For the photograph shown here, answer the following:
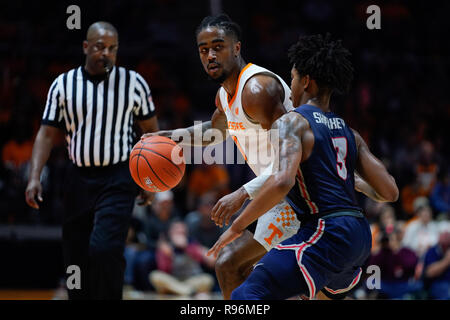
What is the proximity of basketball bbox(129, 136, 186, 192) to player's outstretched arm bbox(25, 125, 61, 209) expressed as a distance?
905 mm

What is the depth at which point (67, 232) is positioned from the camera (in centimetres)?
465

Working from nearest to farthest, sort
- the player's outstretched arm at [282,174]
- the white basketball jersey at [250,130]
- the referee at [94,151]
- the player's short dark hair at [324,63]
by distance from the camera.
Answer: the player's outstretched arm at [282,174], the player's short dark hair at [324,63], the white basketball jersey at [250,130], the referee at [94,151]

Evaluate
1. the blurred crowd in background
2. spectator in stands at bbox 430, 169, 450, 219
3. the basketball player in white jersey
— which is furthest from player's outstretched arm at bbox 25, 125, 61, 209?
spectator in stands at bbox 430, 169, 450, 219

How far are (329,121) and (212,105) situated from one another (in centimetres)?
760

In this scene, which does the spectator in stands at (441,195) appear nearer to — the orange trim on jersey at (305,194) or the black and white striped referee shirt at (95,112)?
the black and white striped referee shirt at (95,112)

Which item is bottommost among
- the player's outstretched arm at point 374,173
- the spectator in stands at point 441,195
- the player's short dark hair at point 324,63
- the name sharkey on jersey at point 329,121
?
the spectator in stands at point 441,195

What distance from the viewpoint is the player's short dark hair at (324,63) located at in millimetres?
3459

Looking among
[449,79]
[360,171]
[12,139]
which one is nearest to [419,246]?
[449,79]

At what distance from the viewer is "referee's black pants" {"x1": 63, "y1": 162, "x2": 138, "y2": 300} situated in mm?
4438

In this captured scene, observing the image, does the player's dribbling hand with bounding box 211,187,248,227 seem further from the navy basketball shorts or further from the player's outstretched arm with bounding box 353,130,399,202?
the player's outstretched arm with bounding box 353,130,399,202

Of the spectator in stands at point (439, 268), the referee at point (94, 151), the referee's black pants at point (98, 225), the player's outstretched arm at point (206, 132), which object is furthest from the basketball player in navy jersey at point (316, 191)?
the spectator in stands at point (439, 268)

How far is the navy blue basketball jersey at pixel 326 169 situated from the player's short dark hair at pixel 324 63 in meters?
0.19

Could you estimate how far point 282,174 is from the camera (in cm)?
311

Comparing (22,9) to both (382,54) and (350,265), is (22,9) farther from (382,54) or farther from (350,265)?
(350,265)
